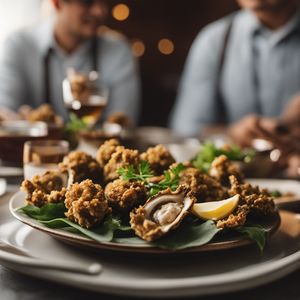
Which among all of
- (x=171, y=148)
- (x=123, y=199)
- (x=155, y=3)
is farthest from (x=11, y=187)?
(x=155, y=3)

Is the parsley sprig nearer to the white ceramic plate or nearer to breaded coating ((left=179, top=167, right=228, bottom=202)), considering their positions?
breaded coating ((left=179, top=167, right=228, bottom=202))

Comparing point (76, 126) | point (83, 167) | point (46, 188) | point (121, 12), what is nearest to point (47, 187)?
point (46, 188)

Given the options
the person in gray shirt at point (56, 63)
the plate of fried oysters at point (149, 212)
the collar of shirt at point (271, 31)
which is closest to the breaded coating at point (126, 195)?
the plate of fried oysters at point (149, 212)

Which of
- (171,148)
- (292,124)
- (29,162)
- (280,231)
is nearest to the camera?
(280,231)

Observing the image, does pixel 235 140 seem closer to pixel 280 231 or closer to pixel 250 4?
pixel 250 4

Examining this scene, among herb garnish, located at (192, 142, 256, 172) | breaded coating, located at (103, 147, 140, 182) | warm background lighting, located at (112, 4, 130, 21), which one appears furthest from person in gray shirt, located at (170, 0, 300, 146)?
breaded coating, located at (103, 147, 140, 182)
